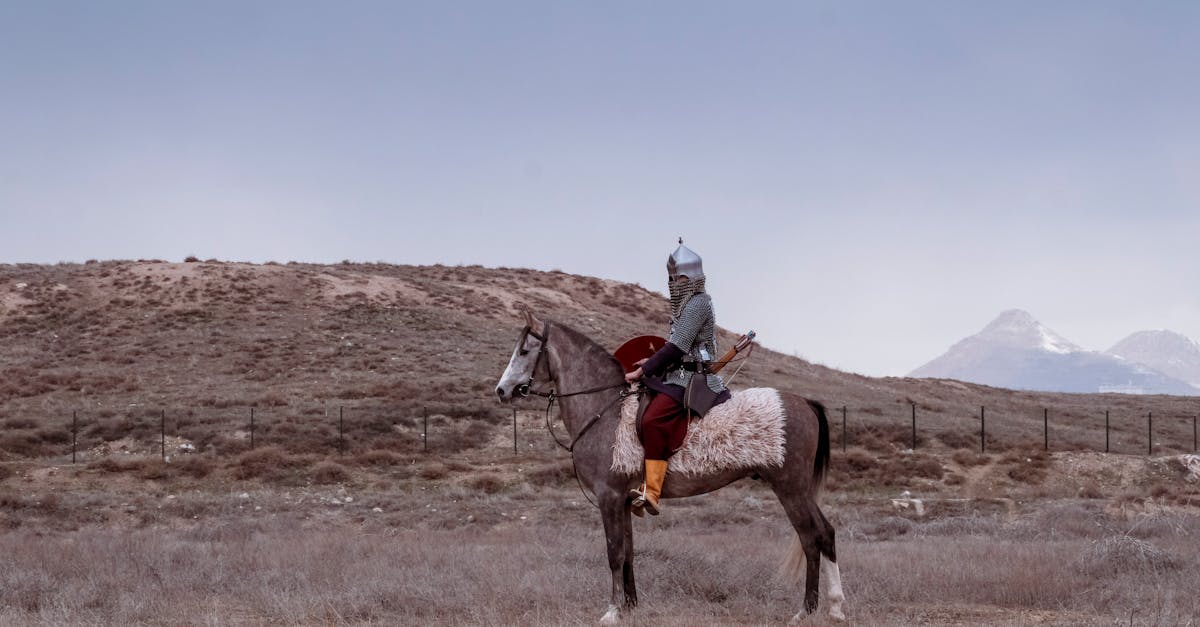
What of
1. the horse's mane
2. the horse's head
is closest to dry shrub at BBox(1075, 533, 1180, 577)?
the horse's mane

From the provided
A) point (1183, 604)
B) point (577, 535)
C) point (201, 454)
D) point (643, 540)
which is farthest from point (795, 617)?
point (201, 454)

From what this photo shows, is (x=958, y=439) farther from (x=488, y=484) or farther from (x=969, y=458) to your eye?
(x=488, y=484)

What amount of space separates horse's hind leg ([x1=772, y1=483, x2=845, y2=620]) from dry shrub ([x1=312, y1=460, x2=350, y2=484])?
772 inches

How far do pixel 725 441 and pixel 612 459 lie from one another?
1.04 m

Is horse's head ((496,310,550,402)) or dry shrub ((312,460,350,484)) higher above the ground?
horse's head ((496,310,550,402))

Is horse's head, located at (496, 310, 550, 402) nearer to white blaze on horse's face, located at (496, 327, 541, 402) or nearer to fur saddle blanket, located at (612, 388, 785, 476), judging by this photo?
white blaze on horse's face, located at (496, 327, 541, 402)

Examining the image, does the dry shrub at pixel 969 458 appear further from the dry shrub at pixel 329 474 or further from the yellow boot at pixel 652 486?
the yellow boot at pixel 652 486

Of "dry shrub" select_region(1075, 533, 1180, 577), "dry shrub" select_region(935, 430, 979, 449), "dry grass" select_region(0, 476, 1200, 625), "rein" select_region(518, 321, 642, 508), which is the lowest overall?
"dry shrub" select_region(935, 430, 979, 449)

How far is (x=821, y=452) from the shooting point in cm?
905

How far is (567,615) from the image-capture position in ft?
27.6

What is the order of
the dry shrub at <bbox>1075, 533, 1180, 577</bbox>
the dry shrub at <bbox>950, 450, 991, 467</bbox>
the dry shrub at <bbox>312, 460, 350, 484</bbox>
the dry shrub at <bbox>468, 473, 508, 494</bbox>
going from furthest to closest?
the dry shrub at <bbox>950, 450, 991, 467</bbox> → the dry shrub at <bbox>312, 460, 350, 484</bbox> → the dry shrub at <bbox>468, 473, 508, 494</bbox> → the dry shrub at <bbox>1075, 533, 1180, 577</bbox>

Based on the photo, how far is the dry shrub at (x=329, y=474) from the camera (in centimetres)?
2591

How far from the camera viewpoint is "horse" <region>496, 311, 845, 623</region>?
8484 mm

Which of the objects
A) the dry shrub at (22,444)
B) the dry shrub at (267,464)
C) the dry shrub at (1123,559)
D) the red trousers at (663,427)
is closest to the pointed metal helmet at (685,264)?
the red trousers at (663,427)
